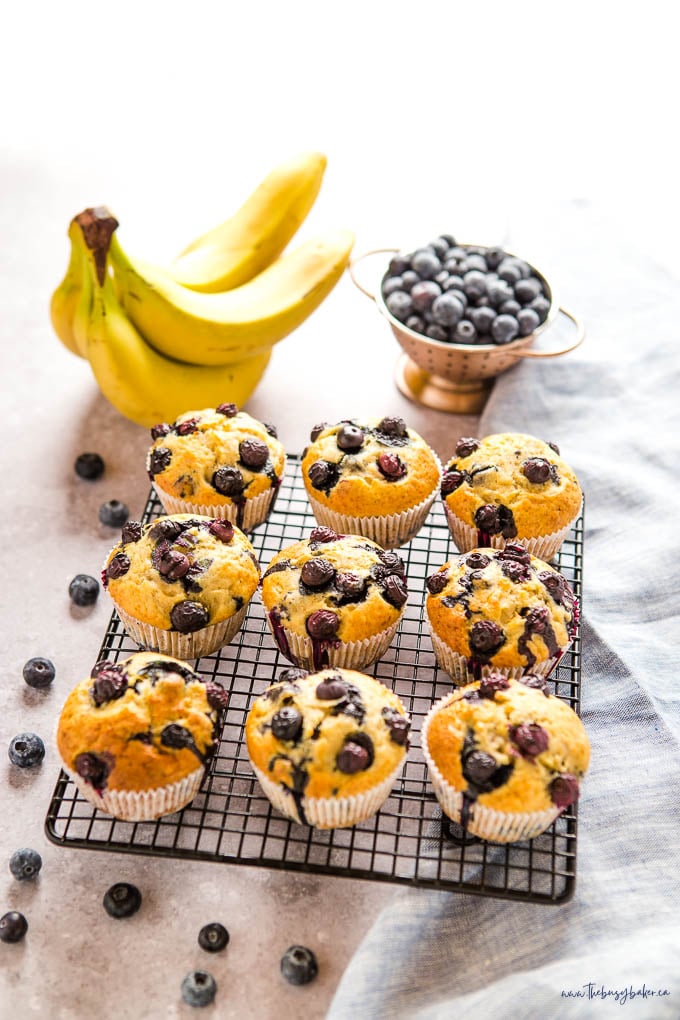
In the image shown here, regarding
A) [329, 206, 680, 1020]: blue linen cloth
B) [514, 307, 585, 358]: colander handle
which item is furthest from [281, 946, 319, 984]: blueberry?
[514, 307, 585, 358]: colander handle

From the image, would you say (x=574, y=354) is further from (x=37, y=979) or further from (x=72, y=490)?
(x=37, y=979)

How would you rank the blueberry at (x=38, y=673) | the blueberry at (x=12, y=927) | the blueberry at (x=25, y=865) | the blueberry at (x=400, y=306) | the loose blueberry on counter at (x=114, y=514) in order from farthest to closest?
1. the blueberry at (x=400, y=306)
2. the loose blueberry on counter at (x=114, y=514)
3. the blueberry at (x=38, y=673)
4. the blueberry at (x=25, y=865)
5. the blueberry at (x=12, y=927)

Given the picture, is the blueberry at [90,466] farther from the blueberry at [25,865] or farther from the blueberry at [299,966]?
the blueberry at [299,966]

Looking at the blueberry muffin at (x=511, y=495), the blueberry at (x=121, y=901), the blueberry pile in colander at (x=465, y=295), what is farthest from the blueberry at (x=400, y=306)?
the blueberry at (x=121, y=901)

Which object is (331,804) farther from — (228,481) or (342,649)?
(228,481)

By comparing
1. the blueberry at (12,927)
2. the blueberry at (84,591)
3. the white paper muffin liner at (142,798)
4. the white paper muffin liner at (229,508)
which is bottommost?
the blueberry at (12,927)

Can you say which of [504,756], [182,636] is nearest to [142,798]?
[182,636]

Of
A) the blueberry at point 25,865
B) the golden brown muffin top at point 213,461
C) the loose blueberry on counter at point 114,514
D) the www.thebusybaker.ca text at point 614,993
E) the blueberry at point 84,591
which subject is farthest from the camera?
the loose blueberry on counter at point 114,514
